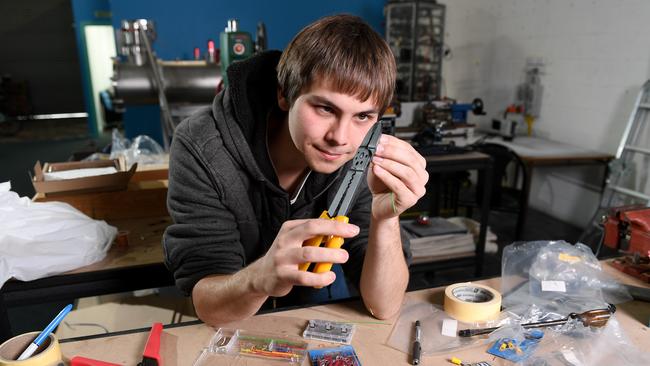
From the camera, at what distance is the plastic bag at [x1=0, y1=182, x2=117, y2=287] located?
1183mm

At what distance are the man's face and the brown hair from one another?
0.02 metres

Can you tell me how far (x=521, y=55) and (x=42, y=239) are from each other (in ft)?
13.1

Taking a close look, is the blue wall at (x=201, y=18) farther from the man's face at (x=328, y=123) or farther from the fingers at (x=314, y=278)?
the fingers at (x=314, y=278)

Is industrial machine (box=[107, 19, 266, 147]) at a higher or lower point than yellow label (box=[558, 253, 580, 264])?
higher

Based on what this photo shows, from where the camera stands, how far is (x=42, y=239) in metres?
1.22

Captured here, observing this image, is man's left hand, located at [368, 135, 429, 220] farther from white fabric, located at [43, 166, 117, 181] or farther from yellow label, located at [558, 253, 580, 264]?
white fabric, located at [43, 166, 117, 181]

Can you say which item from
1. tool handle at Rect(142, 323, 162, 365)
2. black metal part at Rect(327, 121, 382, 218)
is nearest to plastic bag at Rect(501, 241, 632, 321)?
black metal part at Rect(327, 121, 382, 218)

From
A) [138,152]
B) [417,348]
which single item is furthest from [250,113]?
[138,152]

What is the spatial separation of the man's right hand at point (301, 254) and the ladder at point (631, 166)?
9.20 feet

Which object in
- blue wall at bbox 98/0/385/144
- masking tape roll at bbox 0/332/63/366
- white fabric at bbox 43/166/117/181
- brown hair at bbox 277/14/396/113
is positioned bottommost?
masking tape roll at bbox 0/332/63/366

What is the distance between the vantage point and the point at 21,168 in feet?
16.1

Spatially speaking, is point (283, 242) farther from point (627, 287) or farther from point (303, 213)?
point (627, 287)

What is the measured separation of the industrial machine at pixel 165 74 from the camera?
240 cm

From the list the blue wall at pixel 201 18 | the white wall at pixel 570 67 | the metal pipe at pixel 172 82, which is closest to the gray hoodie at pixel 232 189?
the metal pipe at pixel 172 82
